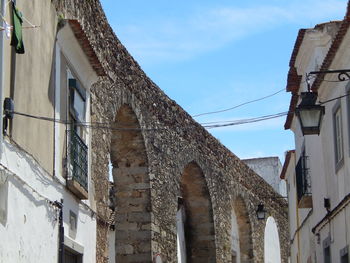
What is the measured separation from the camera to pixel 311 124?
8.83 metres

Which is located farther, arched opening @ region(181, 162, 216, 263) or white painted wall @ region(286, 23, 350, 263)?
arched opening @ region(181, 162, 216, 263)

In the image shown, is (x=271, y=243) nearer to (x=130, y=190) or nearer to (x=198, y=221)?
(x=198, y=221)

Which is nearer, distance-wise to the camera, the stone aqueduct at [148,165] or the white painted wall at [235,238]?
the stone aqueduct at [148,165]

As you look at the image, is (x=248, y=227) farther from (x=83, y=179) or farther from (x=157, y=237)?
(x=83, y=179)

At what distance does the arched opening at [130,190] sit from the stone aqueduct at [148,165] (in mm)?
17

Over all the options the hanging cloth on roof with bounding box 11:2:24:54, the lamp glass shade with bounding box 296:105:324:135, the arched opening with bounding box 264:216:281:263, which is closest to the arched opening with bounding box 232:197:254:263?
the arched opening with bounding box 264:216:281:263

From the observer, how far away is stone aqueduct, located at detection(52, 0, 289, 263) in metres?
11.6

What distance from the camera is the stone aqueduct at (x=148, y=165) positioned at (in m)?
11.6

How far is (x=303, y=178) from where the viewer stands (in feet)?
48.2

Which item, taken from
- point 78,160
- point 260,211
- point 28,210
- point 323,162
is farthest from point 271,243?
point 28,210

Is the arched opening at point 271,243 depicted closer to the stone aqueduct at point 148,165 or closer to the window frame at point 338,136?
the stone aqueduct at point 148,165

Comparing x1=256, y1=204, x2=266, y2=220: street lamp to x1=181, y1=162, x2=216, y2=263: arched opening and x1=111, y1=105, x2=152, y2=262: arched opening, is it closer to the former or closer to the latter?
x1=181, y1=162, x2=216, y2=263: arched opening

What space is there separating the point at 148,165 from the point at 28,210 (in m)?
6.35

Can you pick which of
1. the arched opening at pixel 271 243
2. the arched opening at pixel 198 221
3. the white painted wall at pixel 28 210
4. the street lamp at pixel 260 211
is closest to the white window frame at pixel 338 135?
the white painted wall at pixel 28 210
